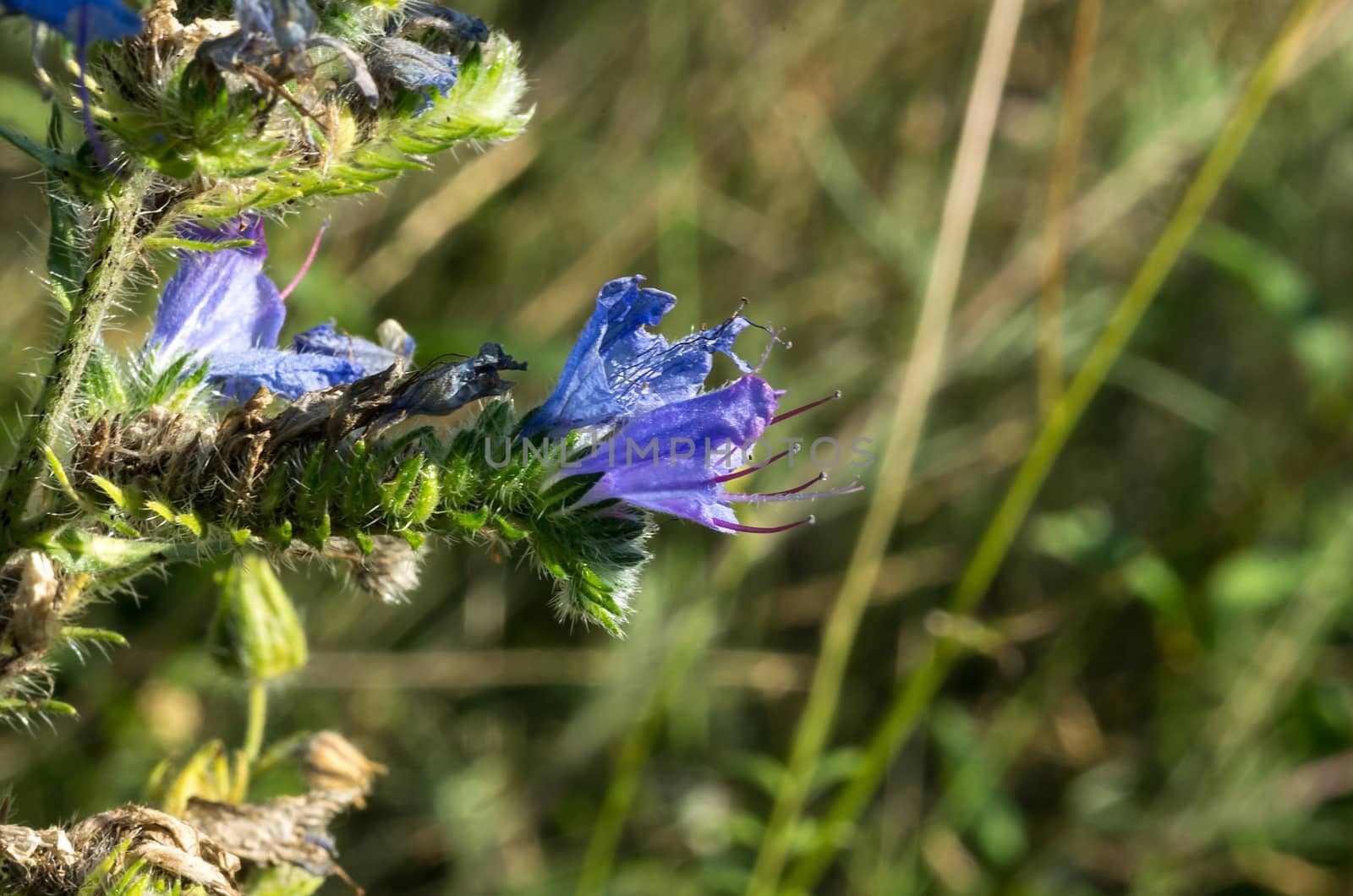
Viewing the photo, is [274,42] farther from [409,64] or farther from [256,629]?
[256,629]

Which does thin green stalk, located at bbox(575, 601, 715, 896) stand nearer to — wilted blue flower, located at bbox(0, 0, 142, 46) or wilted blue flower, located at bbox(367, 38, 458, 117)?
wilted blue flower, located at bbox(367, 38, 458, 117)

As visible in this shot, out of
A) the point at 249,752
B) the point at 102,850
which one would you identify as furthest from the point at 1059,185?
the point at 102,850

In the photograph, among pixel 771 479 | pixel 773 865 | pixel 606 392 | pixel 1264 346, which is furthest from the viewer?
pixel 1264 346

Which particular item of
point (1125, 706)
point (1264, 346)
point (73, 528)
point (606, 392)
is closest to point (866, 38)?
point (1264, 346)

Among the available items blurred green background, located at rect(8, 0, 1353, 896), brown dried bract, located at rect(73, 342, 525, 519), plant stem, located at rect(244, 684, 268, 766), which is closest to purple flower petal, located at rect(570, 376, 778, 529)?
brown dried bract, located at rect(73, 342, 525, 519)

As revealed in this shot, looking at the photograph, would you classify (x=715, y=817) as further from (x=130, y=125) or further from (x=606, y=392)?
(x=130, y=125)

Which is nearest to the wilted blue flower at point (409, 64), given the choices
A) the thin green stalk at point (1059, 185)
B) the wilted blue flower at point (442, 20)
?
the wilted blue flower at point (442, 20)
